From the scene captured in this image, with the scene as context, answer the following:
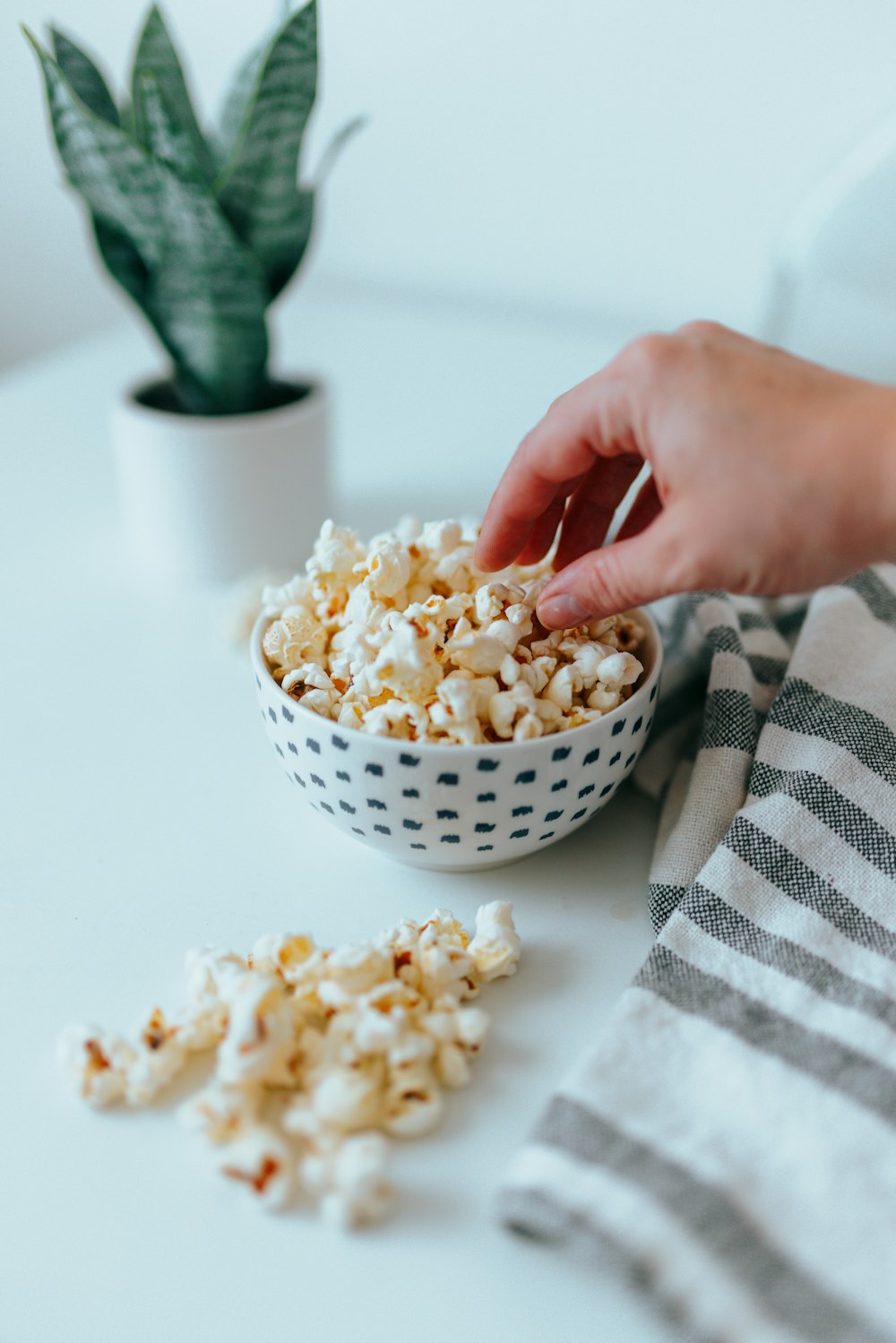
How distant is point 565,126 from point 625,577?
3.31 ft

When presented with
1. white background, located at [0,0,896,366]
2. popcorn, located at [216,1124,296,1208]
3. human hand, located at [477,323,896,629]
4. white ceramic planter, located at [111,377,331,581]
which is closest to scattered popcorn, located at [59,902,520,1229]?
popcorn, located at [216,1124,296,1208]

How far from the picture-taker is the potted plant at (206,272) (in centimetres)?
78

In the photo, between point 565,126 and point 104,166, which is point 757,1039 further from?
point 565,126

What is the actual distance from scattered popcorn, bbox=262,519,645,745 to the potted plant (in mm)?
309

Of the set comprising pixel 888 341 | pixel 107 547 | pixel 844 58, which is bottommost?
pixel 107 547

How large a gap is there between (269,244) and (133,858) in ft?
1.66

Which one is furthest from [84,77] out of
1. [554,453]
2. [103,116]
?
[554,453]

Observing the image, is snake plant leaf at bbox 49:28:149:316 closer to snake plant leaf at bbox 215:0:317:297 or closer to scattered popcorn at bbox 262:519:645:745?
snake plant leaf at bbox 215:0:317:297

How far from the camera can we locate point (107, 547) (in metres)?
0.97

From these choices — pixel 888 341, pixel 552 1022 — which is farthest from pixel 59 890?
→ pixel 888 341

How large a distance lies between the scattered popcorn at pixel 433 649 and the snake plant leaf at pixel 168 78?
1.31 feet

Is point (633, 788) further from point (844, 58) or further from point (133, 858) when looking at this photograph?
point (844, 58)

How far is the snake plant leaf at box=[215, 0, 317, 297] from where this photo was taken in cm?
77

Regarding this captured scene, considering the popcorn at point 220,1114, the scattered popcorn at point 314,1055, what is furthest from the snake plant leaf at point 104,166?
the popcorn at point 220,1114
